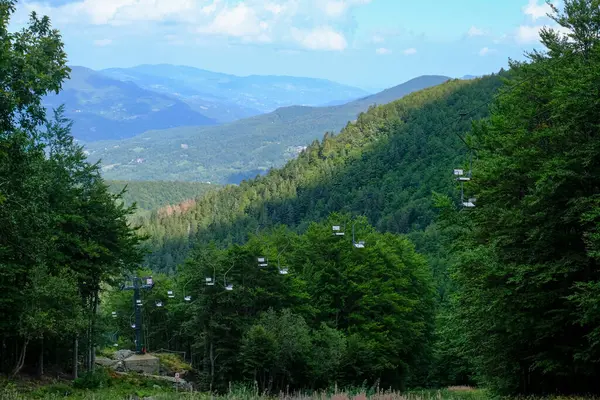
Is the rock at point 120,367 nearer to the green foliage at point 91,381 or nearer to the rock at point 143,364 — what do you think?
the rock at point 143,364

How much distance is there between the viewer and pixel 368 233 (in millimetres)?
43594

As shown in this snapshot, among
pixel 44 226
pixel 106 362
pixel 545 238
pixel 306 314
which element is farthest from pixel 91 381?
pixel 545 238

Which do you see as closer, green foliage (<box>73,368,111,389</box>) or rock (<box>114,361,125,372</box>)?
green foliage (<box>73,368,111,389</box>)

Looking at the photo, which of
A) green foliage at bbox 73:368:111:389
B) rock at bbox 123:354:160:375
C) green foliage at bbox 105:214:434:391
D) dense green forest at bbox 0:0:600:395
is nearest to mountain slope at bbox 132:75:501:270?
green foliage at bbox 105:214:434:391

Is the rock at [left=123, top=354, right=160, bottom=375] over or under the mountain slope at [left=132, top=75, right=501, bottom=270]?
under

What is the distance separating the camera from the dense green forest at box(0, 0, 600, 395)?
58.1ft

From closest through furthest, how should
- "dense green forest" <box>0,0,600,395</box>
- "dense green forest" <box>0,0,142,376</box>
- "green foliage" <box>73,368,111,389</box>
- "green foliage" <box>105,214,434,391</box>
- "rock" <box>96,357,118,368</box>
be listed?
"dense green forest" <box>0,0,142,376</box> → "dense green forest" <box>0,0,600,395</box> → "green foliage" <box>73,368,111,389</box> → "green foliage" <box>105,214,434,391</box> → "rock" <box>96,357,118,368</box>

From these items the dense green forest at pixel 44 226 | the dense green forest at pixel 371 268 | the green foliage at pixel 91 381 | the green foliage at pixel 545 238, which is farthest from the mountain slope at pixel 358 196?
the green foliage at pixel 545 238

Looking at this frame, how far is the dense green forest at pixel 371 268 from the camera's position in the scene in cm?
1772

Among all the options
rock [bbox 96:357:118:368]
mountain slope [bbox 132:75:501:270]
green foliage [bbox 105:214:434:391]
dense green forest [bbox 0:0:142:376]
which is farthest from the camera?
mountain slope [bbox 132:75:501:270]

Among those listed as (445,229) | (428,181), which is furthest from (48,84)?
(428,181)

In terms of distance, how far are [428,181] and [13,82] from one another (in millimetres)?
154378

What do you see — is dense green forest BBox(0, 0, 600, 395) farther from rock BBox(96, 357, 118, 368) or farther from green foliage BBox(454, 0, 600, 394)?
rock BBox(96, 357, 118, 368)

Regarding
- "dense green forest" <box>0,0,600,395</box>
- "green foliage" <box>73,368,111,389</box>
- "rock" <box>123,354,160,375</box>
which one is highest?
"dense green forest" <box>0,0,600,395</box>
